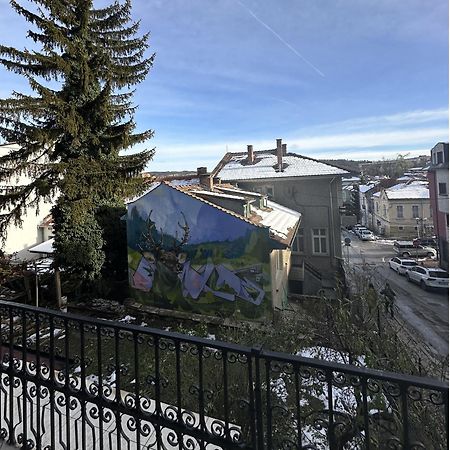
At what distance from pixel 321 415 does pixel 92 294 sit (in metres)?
4.90

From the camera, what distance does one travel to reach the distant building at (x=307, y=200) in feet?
4.41

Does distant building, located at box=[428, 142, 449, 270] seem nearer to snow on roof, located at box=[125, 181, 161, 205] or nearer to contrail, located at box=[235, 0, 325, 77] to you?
contrail, located at box=[235, 0, 325, 77]

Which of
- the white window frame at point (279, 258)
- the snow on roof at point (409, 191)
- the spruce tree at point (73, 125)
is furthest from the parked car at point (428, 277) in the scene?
the spruce tree at point (73, 125)

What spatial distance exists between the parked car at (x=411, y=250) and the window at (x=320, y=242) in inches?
10.4

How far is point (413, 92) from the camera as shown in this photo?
1132mm

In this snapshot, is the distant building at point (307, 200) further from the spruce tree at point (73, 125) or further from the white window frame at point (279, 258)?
the spruce tree at point (73, 125)

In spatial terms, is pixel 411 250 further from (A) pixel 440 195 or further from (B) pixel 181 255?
(B) pixel 181 255

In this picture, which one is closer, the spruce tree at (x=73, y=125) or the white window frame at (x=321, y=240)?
the white window frame at (x=321, y=240)

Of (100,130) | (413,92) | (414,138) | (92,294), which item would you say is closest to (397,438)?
(414,138)

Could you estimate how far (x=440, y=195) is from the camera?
35.4 inches

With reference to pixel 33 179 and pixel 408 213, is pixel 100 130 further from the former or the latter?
pixel 408 213

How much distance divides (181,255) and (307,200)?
15.8 feet

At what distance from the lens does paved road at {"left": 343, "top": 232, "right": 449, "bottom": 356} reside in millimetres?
887

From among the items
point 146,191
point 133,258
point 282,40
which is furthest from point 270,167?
point 133,258
